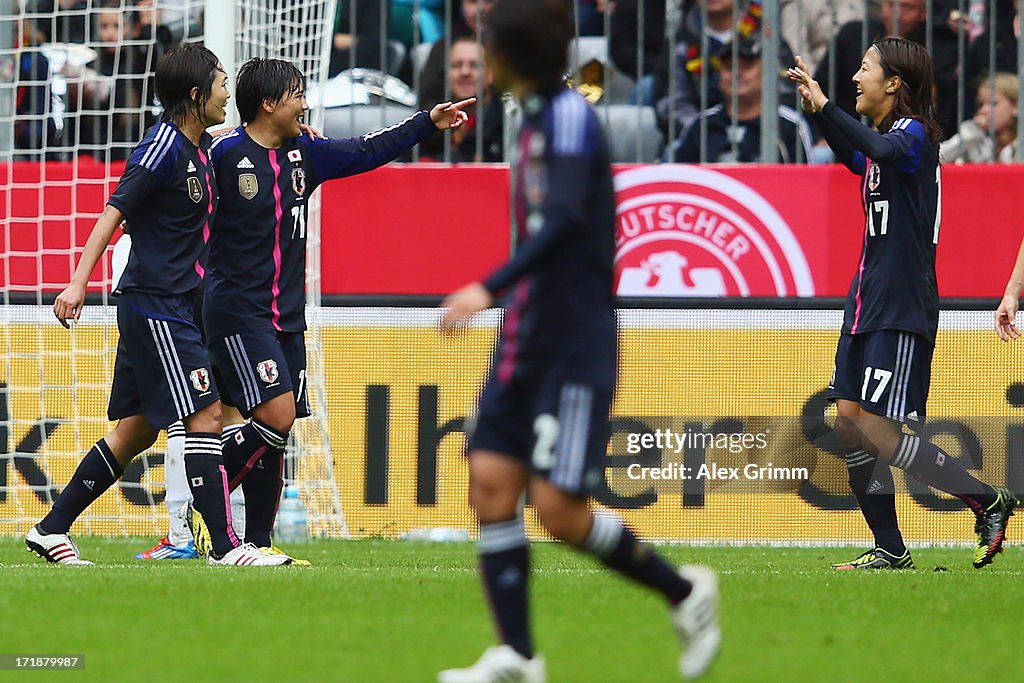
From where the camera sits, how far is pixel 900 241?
7.50m

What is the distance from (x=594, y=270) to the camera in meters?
4.45

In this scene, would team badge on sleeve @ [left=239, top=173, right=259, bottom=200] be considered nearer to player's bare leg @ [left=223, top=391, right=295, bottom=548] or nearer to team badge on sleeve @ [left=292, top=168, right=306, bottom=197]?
team badge on sleeve @ [left=292, top=168, right=306, bottom=197]

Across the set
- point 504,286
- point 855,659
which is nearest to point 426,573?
point 855,659

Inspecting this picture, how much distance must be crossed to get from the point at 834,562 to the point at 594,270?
434 centimetres

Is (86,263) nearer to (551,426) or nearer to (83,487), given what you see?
(83,487)

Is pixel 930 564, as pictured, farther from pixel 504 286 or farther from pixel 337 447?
pixel 504 286

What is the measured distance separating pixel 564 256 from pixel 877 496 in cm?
360

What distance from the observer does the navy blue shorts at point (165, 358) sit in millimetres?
7371

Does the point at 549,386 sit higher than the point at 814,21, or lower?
lower

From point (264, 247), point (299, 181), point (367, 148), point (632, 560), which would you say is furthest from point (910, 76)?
point (632, 560)

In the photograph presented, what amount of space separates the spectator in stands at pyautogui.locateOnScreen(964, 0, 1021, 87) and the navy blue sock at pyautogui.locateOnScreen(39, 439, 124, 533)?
5787 millimetres

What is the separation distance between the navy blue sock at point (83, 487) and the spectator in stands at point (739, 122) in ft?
14.1

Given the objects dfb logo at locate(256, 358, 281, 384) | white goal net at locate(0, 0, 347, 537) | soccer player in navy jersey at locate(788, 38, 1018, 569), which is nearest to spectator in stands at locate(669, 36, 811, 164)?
white goal net at locate(0, 0, 347, 537)

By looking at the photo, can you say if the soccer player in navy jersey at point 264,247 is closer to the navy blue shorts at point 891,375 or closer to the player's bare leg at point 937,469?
the navy blue shorts at point 891,375
